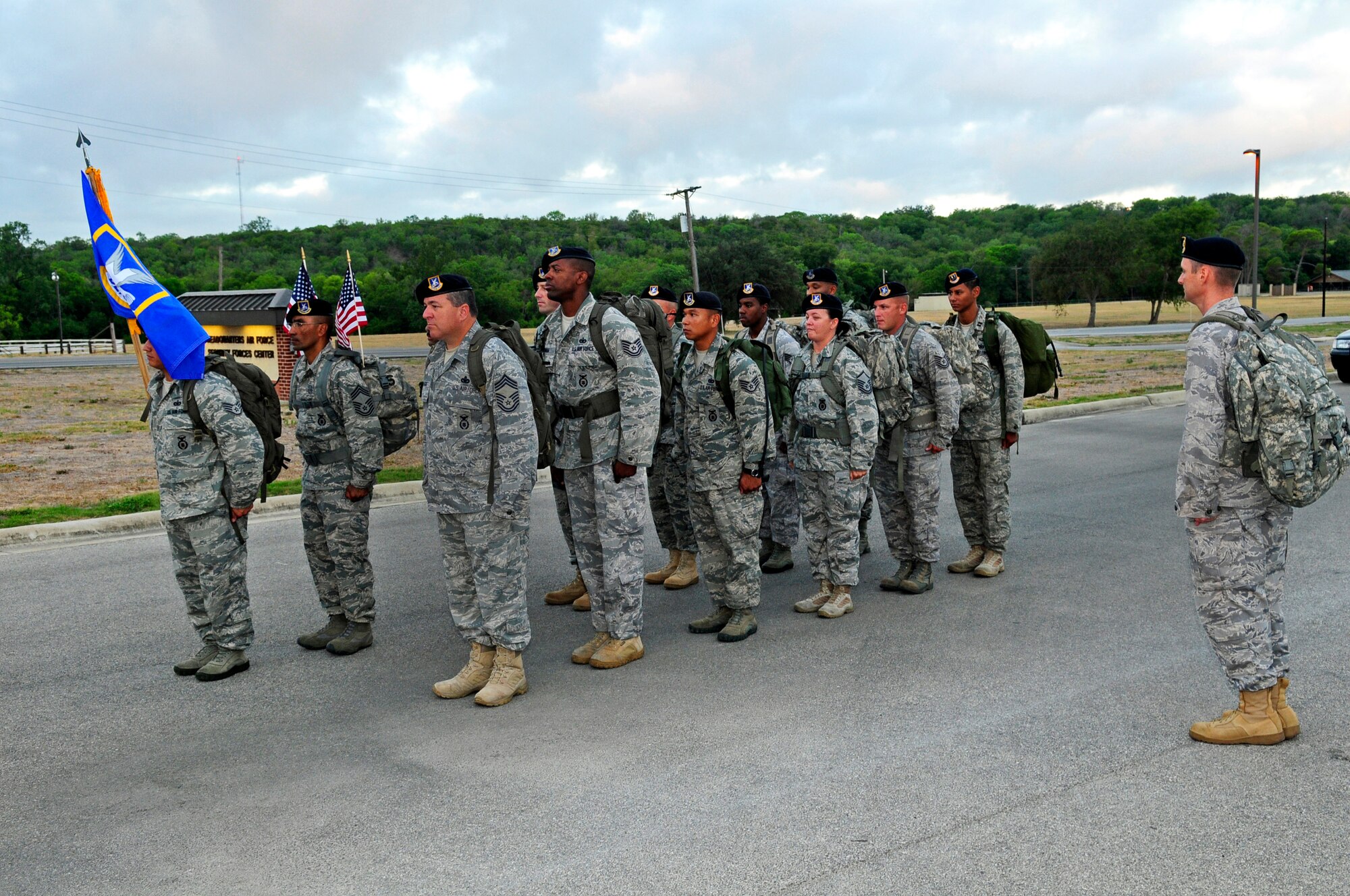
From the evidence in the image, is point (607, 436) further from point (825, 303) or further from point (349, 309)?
point (349, 309)

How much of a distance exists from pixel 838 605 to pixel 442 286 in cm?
298

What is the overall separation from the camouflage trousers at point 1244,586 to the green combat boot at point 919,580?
256cm

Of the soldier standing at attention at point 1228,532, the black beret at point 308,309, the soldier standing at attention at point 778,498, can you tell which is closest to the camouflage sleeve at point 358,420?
the black beret at point 308,309

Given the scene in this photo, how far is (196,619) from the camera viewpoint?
549cm

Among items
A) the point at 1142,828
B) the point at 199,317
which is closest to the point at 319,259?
the point at 199,317

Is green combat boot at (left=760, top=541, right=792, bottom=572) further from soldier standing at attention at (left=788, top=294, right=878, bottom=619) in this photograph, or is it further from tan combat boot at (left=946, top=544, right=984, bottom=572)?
tan combat boot at (left=946, top=544, right=984, bottom=572)

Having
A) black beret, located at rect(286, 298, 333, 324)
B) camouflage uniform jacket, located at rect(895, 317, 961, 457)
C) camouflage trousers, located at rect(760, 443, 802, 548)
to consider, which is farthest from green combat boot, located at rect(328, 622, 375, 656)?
camouflage uniform jacket, located at rect(895, 317, 961, 457)

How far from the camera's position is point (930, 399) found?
6707 mm

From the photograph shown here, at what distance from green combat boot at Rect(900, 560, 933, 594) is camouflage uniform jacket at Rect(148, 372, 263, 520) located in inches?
157

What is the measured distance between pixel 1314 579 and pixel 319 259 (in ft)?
309

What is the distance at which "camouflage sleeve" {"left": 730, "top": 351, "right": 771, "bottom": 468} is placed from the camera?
5.89 metres

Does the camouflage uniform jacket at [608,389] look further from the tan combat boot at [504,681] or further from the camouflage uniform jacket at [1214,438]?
the camouflage uniform jacket at [1214,438]

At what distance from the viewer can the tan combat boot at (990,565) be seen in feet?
22.6

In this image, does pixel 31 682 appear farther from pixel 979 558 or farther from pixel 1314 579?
pixel 1314 579
